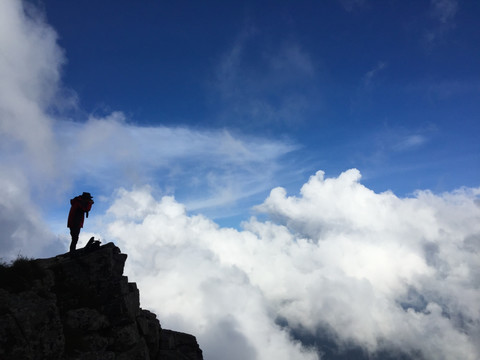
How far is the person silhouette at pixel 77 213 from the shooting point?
22109mm

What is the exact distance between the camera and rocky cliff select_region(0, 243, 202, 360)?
14609 millimetres

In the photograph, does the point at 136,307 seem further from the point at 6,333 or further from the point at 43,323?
the point at 6,333

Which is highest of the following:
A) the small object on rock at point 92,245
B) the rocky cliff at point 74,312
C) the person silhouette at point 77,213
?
the person silhouette at point 77,213

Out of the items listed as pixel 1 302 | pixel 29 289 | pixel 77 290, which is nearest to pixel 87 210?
pixel 77 290

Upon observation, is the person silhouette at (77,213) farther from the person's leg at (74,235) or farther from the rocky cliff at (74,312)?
the rocky cliff at (74,312)

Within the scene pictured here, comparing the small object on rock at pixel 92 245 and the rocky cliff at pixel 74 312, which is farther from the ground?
the small object on rock at pixel 92 245

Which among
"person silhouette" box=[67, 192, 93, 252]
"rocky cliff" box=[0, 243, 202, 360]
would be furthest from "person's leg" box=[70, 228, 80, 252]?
"rocky cliff" box=[0, 243, 202, 360]

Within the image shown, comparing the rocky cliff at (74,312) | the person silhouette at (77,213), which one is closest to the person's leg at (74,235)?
the person silhouette at (77,213)

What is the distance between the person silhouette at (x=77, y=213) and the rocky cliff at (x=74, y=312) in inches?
54.1

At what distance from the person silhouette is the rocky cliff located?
4.51ft

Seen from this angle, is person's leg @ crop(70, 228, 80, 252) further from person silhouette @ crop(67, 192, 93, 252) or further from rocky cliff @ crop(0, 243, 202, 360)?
rocky cliff @ crop(0, 243, 202, 360)

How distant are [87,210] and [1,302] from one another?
8.98 metres

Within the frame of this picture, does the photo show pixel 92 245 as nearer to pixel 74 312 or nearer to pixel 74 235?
pixel 74 235

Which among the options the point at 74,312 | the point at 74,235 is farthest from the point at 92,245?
the point at 74,312
